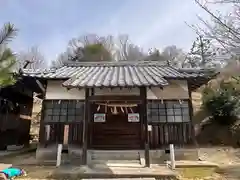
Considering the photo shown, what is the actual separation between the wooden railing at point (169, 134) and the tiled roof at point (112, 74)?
2.27 metres

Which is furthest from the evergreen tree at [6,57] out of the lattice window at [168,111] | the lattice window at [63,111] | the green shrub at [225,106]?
the green shrub at [225,106]

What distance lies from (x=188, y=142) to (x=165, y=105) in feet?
6.64

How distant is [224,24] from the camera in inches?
208

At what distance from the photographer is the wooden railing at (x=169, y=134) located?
1082 cm

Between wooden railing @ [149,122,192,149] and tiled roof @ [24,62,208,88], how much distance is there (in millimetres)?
2267

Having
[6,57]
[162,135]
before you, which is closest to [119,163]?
A: [162,135]

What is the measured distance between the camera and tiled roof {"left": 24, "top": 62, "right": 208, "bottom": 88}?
30.7 ft

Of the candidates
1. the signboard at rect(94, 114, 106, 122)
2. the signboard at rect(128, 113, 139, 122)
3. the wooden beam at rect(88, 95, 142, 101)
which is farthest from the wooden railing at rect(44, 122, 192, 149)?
the wooden beam at rect(88, 95, 142, 101)

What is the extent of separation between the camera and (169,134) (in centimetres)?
1091

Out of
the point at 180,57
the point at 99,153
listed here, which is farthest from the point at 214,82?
the point at 99,153

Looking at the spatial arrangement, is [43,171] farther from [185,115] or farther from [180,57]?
[180,57]

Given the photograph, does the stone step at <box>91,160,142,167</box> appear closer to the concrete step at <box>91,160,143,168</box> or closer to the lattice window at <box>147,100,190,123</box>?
the concrete step at <box>91,160,143,168</box>

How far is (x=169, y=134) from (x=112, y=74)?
4.07 meters

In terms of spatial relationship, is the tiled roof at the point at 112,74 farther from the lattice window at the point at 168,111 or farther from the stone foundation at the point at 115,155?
the stone foundation at the point at 115,155
